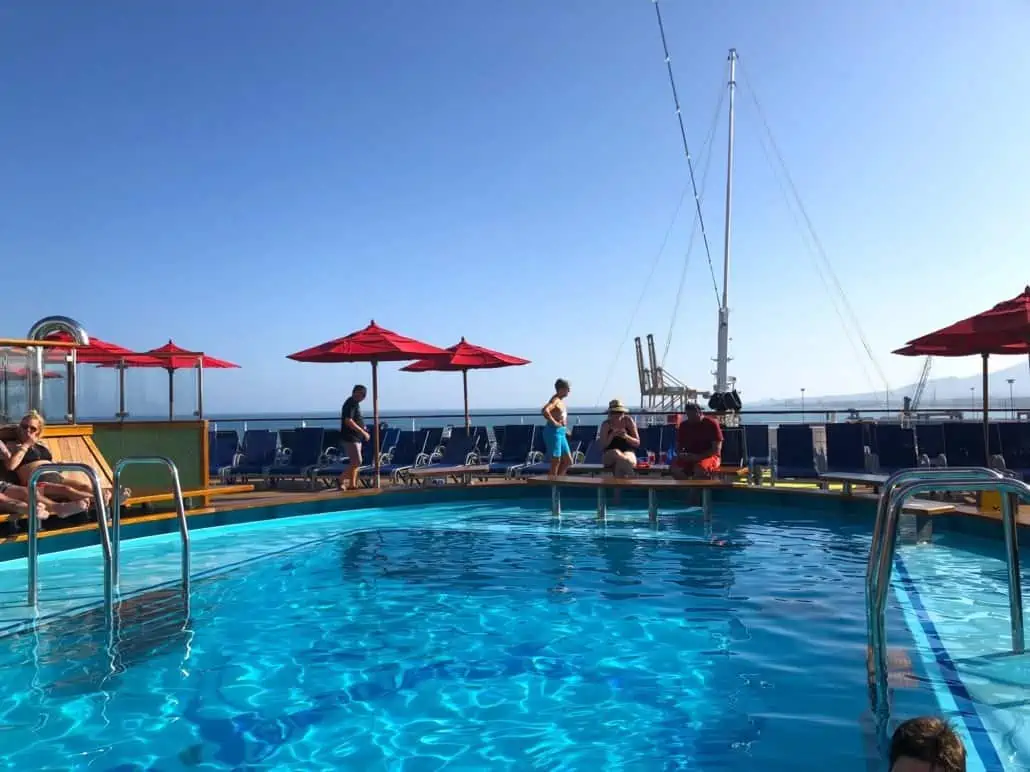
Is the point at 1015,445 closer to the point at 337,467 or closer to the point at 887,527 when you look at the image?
the point at 887,527

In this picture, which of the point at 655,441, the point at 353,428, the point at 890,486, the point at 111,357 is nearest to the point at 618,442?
the point at 655,441

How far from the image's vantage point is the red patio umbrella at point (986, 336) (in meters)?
7.55

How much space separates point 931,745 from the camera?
137 cm

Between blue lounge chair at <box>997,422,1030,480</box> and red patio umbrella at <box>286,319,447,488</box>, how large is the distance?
22.7ft

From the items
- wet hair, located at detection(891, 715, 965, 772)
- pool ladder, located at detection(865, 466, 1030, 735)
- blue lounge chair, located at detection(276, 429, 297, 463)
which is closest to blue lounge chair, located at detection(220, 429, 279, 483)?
blue lounge chair, located at detection(276, 429, 297, 463)

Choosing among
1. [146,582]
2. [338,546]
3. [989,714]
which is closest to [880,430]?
[338,546]

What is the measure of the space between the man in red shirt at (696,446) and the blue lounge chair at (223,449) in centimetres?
683

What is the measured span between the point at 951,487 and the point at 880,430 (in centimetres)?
757

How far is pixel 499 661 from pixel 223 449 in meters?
9.22

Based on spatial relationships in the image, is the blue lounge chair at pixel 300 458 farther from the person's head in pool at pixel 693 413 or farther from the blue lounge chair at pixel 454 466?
the person's head in pool at pixel 693 413

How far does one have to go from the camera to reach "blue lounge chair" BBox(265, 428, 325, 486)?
1160cm

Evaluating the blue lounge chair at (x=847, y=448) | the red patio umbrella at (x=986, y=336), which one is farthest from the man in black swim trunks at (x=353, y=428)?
the red patio umbrella at (x=986, y=336)

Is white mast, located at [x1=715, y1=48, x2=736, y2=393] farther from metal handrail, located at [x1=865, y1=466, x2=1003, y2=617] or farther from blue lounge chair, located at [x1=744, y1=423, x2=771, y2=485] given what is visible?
metal handrail, located at [x1=865, y1=466, x2=1003, y2=617]

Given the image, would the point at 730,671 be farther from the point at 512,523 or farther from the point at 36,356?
the point at 36,356
